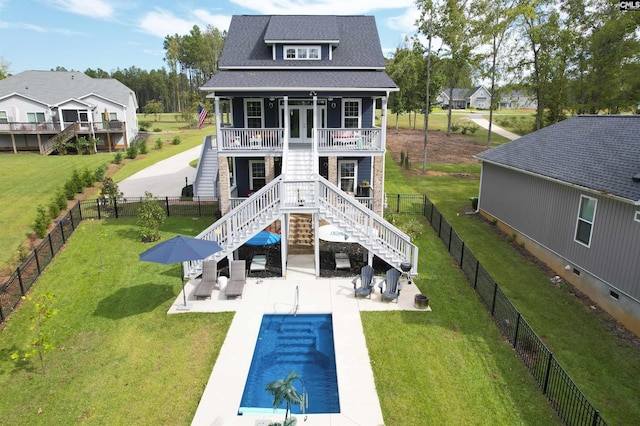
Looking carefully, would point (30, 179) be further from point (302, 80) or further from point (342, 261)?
point (342, 261)

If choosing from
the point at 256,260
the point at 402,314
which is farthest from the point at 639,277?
the point at 256,260

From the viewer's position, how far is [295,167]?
1894cm

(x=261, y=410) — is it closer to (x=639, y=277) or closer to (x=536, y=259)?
(x=639, y=277)

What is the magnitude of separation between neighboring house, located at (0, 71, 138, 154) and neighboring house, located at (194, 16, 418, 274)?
27340 millimetres

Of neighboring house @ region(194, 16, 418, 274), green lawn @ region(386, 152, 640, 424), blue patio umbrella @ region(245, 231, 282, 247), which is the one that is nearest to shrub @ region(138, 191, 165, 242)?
neighboring house @ region(194, 16, 418, 274)

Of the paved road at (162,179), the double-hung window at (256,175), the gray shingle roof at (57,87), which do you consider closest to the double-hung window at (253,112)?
the double-hung window at (256,175)

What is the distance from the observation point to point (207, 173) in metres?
27.9

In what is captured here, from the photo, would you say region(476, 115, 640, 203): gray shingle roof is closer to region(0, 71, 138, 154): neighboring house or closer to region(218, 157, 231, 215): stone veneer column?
region(218, 157, 231, 215): stone veneer column

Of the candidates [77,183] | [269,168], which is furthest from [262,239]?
[77,183]

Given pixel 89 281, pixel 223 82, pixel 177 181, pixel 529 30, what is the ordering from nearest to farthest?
1. pixel 89 281
2. pixel 223 82
3. pixel 177 181
4. pixel 529 30

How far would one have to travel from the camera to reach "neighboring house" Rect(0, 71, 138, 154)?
42.8 metres

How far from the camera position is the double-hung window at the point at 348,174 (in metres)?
23.4

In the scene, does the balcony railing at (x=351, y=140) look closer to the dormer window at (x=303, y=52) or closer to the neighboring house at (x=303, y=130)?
the neighboring house at (x=303, y=130)

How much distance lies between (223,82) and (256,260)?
29.5ft
